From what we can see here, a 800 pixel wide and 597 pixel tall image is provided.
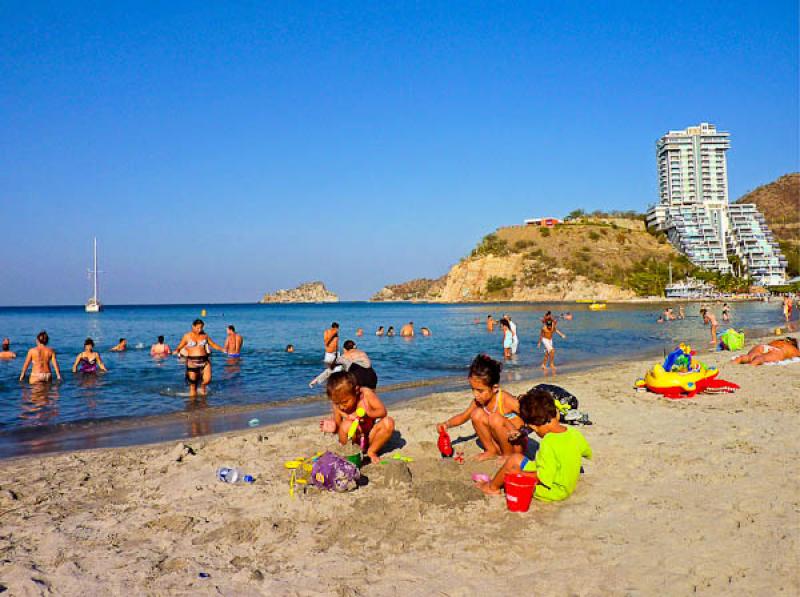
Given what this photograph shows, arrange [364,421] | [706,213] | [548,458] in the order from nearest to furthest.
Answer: [548,458] → [364,421] → [706,213]

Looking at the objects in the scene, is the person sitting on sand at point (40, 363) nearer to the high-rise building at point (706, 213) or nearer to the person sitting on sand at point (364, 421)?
the person sitting on sand at point (364, 421)

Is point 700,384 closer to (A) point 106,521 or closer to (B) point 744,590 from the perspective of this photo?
(B) point 744,590

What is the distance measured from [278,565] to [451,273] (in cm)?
13055

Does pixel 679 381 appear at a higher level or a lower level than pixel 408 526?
higher

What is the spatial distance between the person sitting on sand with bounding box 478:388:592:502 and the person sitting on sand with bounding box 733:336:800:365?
10.4 meters

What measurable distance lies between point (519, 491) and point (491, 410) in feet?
4.55

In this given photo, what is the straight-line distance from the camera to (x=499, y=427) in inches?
235

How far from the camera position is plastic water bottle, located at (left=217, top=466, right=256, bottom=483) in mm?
5653

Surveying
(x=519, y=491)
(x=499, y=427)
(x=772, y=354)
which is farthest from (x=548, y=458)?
(x=772, y=354)

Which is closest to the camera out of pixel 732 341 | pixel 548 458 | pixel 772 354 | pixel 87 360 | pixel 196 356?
pixel 548 458

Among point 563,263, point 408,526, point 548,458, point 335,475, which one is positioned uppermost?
point 563,263

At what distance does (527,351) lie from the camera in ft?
73.2

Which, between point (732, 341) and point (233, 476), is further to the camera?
point (732, 341)

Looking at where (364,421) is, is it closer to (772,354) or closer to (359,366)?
(359,366)
